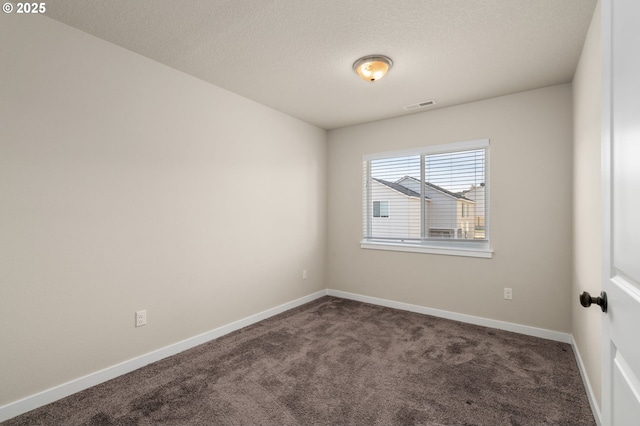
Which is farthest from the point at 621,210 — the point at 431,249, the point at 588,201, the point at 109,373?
the point at 109,373

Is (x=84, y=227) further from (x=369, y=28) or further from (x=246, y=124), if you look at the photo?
(x=369, y=28)

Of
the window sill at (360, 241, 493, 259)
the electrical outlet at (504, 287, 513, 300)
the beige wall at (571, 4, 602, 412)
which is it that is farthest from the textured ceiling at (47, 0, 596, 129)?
the electrical outlet at (504, 287, 513, 300)

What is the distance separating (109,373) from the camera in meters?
2.28

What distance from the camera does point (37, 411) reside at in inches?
75.4

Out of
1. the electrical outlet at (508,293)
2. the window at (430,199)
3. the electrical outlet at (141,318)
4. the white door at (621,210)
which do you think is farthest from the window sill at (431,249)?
the electrical outlet at (141,318)

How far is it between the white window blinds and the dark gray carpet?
1.22 meters

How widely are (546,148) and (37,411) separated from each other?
4600mm

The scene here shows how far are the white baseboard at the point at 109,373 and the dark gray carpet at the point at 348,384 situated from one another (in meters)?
0.05

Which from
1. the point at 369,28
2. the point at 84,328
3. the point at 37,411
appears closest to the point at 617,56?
the point at 369,28

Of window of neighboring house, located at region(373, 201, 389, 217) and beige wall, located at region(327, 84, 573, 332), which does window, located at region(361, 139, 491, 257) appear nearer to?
window of neighboring house, located at region(373, 201, 389, 217)

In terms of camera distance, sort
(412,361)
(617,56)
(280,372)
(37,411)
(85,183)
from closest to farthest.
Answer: (617,56), (37,411), (85,183), (280,372), (412,361)

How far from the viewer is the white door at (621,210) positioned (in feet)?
2.44

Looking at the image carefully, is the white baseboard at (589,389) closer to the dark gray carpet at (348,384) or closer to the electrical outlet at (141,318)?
the dark gray carpet at (348,384)

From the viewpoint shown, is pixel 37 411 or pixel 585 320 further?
pixel 585 320
